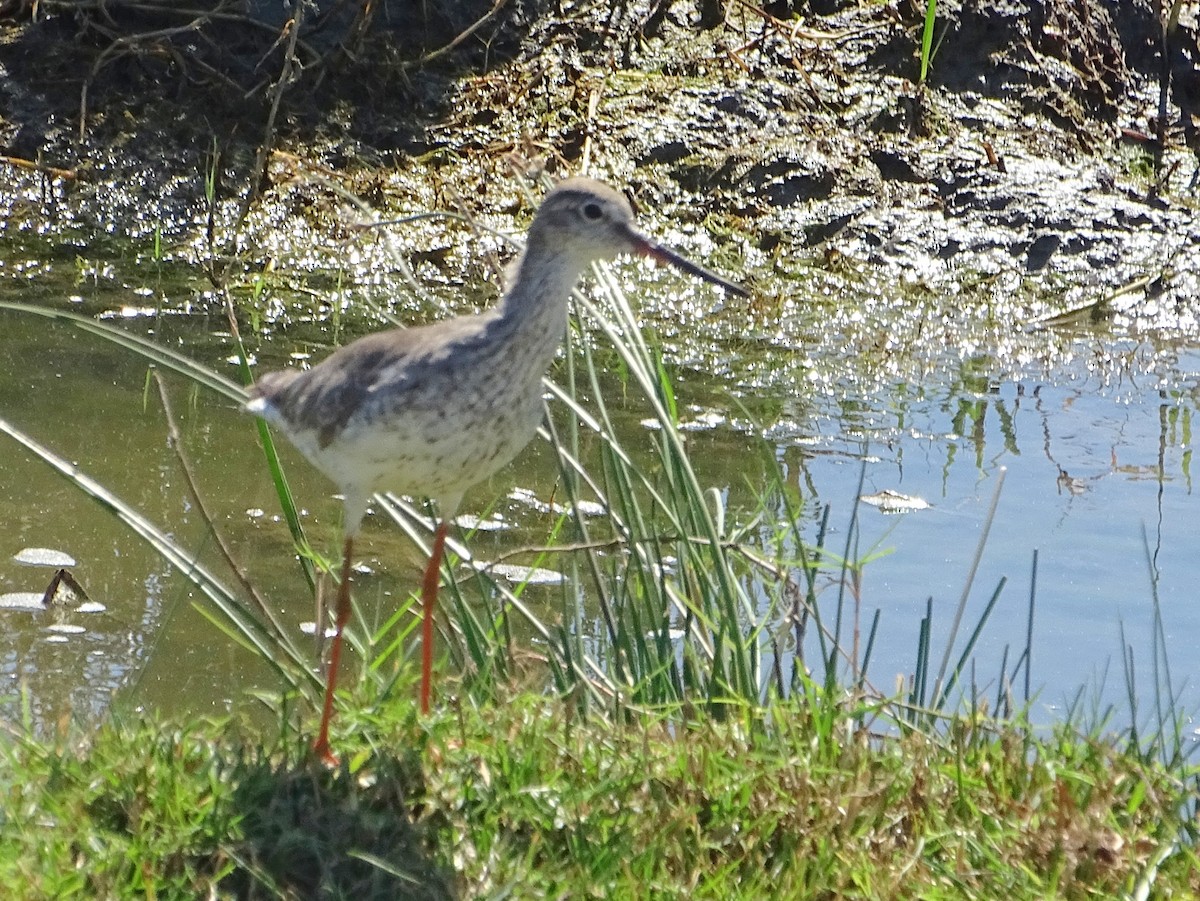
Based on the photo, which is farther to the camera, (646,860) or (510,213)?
(510,213)

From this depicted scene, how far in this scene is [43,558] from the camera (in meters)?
5.33

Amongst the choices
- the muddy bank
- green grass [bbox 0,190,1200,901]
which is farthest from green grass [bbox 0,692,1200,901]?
the muddy bank

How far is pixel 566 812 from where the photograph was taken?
3441mm

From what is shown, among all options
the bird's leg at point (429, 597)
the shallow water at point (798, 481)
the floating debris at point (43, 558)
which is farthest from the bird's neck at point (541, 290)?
the floating debris at point (43, 558)

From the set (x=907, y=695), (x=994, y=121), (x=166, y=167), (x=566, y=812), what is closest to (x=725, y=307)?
(x=994, y=121)

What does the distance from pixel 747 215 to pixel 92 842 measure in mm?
5302

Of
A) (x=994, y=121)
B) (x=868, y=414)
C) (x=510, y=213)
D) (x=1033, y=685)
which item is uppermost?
(x=994, y=121)

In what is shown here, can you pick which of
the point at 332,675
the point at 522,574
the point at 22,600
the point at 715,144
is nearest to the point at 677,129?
the point at 715,144

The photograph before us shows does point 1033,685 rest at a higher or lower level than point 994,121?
lower

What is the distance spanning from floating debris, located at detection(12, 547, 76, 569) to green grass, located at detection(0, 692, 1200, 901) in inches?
68.2

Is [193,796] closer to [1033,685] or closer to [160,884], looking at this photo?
[160,884]

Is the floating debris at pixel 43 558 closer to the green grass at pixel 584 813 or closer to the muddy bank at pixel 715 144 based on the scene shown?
the green grass at pixel 584 813

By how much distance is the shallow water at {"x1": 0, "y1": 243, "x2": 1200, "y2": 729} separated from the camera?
4.93 meters

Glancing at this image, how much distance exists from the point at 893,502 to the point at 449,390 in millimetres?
2610
